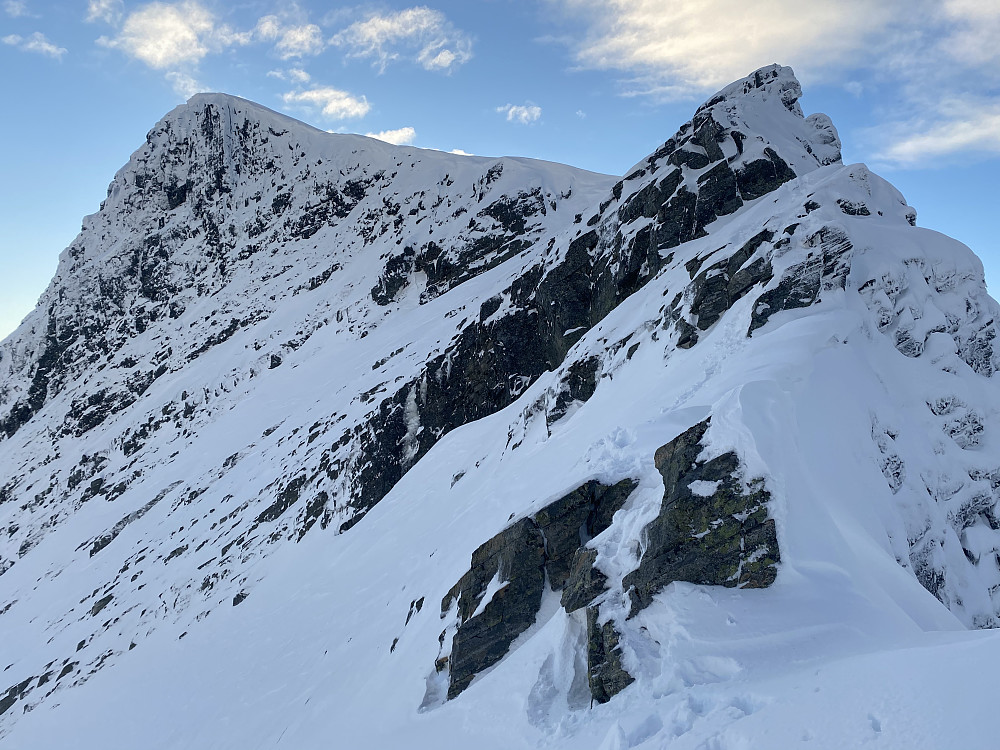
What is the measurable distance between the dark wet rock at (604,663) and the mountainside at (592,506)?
42mm

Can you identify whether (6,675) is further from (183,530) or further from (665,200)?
(665,200)

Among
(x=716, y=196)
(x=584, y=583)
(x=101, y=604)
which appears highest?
(x=716, y=196)

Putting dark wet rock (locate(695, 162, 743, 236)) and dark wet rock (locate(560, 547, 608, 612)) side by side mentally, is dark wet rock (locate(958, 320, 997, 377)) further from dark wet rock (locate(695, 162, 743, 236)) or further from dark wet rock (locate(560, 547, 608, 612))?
dark wet rock (locate(695, 162, 743, 236))

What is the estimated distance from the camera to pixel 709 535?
7199 millimetres

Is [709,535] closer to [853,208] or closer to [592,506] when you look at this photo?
[592,506]

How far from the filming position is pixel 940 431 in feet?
35.8

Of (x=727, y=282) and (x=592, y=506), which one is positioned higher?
(x=727, y=282)

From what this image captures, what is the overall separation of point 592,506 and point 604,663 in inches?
123

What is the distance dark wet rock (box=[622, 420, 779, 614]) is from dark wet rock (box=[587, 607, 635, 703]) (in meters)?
0.46

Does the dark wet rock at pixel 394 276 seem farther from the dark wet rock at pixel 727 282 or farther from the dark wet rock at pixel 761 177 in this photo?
the dark wet rock at pixel 727 282

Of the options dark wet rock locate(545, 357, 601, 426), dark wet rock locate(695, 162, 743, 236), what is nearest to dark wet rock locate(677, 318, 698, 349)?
dark wet rock locate(545, 357, 601, 426)

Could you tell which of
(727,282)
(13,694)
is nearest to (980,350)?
(727,282)

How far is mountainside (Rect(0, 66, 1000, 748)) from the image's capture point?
6.59 metres

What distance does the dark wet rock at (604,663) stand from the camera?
690 cm
